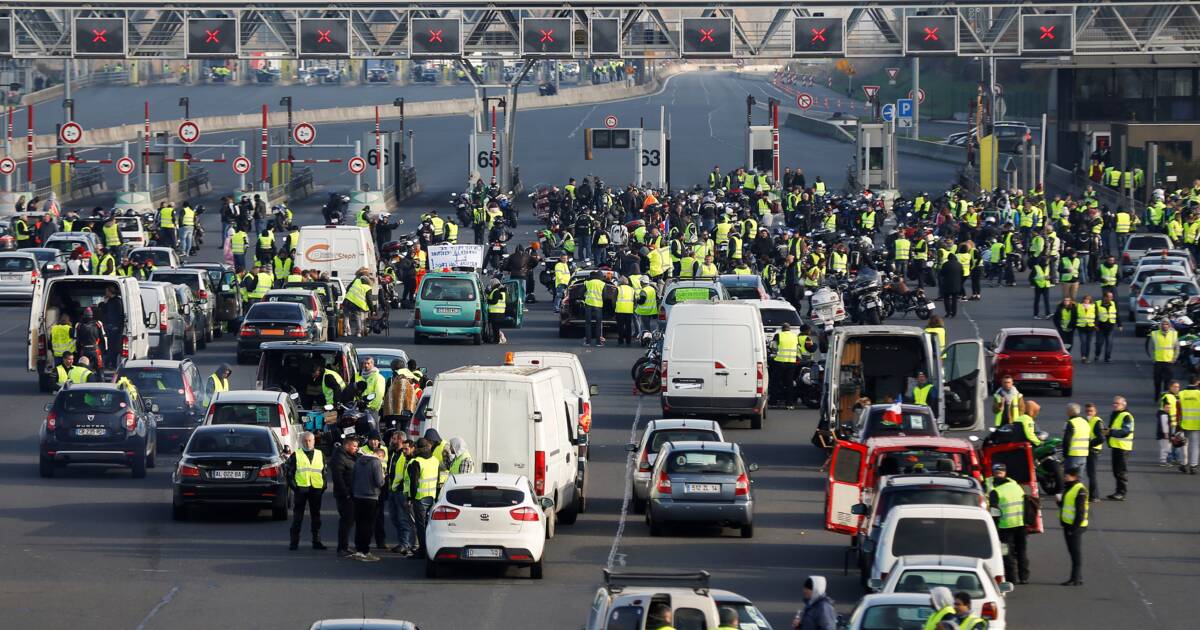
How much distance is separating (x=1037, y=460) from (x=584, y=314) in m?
16.9

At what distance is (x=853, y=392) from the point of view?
2942 cm

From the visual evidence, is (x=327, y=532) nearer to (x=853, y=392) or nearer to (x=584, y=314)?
(x=853, y=392)

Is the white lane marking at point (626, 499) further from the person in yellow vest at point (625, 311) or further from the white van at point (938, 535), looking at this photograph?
the person in yellow vest at point (625, 311)

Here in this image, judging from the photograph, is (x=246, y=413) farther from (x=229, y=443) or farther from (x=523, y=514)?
(x=523, y=514)

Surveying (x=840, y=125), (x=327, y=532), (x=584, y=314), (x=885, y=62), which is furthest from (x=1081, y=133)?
(x=885, y=62)

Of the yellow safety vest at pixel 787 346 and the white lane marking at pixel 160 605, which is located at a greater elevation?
the yellow safety vest at pixel 787 346

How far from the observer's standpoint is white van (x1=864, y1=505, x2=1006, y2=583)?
18.2 m

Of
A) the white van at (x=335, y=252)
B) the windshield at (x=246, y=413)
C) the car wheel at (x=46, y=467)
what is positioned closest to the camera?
the windshield at (x=246, y=413)

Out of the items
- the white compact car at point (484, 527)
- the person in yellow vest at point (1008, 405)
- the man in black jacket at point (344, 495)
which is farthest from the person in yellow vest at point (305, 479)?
the person in yellow vest at point (1008, 405)

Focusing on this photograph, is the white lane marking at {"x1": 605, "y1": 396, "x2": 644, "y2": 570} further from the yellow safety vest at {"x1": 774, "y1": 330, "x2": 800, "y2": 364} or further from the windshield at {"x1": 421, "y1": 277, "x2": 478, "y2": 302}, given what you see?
the windshield at {"x1": 421, "y1": 277, "x2": 478, "y2": 302}

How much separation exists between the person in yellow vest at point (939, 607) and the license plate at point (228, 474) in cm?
1045

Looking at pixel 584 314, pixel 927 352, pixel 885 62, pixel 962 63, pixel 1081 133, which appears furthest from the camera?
pixel 885 62

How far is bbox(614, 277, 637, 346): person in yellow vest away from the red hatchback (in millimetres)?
8043

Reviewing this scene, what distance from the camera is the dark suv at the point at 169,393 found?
95.6 feet
